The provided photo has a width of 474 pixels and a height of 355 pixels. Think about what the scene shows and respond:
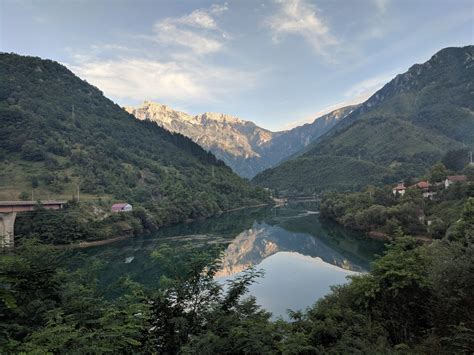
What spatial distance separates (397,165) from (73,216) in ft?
425

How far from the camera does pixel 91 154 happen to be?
317 ft

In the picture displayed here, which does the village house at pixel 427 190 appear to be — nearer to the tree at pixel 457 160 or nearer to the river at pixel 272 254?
the river at pixel 272 254

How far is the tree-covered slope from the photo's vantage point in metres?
79.8

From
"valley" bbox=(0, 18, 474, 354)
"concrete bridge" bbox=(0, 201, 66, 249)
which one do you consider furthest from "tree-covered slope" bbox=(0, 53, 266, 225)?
"concrete bridge" bbox=(0, 201, 66, 249)

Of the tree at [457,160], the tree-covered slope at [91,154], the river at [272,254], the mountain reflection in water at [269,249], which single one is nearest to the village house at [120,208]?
the tree-covered slope at [91,154]

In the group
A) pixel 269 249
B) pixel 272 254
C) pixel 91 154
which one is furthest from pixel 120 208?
pixel 272 254

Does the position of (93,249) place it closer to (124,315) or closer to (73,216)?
(73,216)

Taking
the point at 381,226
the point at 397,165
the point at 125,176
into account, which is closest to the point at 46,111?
the point at 125,176

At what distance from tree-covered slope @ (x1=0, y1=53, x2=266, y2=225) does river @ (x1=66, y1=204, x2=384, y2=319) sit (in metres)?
17.8

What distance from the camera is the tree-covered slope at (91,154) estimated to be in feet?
262

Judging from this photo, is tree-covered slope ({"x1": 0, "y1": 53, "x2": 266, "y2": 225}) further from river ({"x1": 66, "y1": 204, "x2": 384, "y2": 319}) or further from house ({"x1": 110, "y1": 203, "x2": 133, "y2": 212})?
river ({"x1": 66, "y1": 204, "x2": 384, "y2": 319})

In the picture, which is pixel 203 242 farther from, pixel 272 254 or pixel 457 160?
pixel 457 160

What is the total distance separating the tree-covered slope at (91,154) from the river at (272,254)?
701 inches

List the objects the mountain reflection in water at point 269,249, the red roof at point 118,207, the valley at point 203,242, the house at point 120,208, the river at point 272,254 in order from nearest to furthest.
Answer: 1. the valley at point 203,242
2. the river at point 272,254
3. the mountain reflection in water at point 269,249
4. the house at point 120,208
5. the red roof at point 118,207
